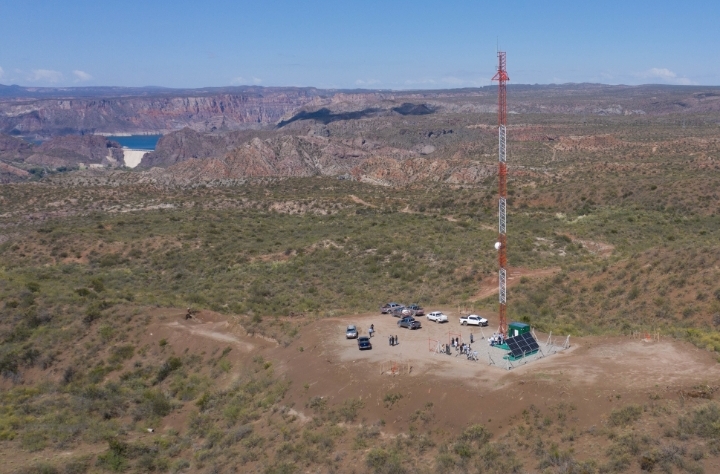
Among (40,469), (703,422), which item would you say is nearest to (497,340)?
(703,422)

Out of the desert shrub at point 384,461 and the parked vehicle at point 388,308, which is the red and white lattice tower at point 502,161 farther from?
the desert shrub at point 384,461

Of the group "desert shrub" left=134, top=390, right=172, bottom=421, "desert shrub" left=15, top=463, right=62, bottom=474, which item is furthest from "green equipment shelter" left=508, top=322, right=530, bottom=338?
"desert shrub" left=15, top=463, right=62, bottom=474

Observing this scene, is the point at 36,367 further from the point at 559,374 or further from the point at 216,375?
the point at 559,374

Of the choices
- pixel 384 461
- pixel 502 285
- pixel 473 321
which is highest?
pixel 502 285

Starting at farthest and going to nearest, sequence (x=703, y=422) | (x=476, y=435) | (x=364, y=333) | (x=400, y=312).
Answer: (x=400, y=312) → (x=364, y=333) → (x=476, y=435) → (x=703, y=422)

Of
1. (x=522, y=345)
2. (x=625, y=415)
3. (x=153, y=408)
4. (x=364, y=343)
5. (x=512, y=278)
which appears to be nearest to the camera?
(x=625, y=415)

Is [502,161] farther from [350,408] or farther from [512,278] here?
[512,278]

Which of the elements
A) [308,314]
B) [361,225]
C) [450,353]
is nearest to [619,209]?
[361,225]

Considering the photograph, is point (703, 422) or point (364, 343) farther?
point (364, 343)
